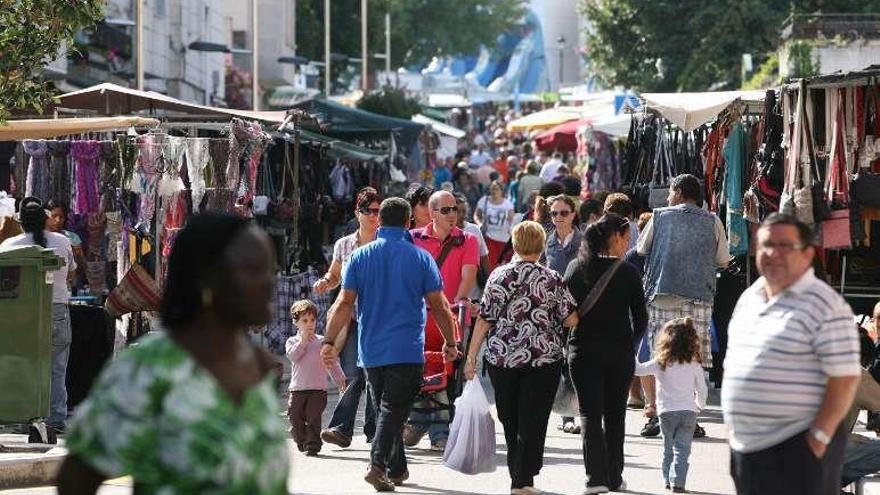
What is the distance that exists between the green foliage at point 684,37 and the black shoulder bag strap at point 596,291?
98.9ft

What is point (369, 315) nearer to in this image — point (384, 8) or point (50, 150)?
point (50, 150)

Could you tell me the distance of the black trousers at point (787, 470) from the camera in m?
6.83

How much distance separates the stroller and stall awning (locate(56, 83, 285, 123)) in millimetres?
6241

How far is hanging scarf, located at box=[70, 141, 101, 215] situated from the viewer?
1625 cm

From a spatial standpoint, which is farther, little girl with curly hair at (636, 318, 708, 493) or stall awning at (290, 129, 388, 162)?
stall awning at (290, 129, 388, 162)

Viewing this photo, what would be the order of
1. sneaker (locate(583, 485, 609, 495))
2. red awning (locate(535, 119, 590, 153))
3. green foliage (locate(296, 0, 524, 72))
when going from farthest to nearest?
green foliage (locate(296, 0, 524, 72)) → red awning (locate(535, 119, 590, 153)) → sneaker (locate(583, 485, 609, 495))

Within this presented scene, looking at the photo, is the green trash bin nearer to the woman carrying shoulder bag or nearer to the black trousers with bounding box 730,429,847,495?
the woman carrying shoulder bag

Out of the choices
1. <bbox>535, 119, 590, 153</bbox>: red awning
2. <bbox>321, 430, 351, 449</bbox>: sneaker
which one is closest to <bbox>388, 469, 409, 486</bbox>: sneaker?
<bbox>321, 430, 351, 449</bbox>: sneaker

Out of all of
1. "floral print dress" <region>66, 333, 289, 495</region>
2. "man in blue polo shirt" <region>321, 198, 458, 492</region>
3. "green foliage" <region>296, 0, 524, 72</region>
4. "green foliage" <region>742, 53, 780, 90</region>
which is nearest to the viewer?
"floral print dress" <region>66, 333, 289, 495</region>

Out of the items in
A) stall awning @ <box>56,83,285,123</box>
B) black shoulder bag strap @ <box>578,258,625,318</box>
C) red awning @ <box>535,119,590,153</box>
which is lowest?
black shoulder bag strap @ <box>578,258,625,318</box>

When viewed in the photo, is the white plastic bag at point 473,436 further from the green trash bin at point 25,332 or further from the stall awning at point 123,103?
the stall awning at point 123,103

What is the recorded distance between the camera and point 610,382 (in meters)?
10.5

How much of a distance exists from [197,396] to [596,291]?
6104 mm

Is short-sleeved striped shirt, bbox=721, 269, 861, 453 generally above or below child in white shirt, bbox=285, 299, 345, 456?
above
